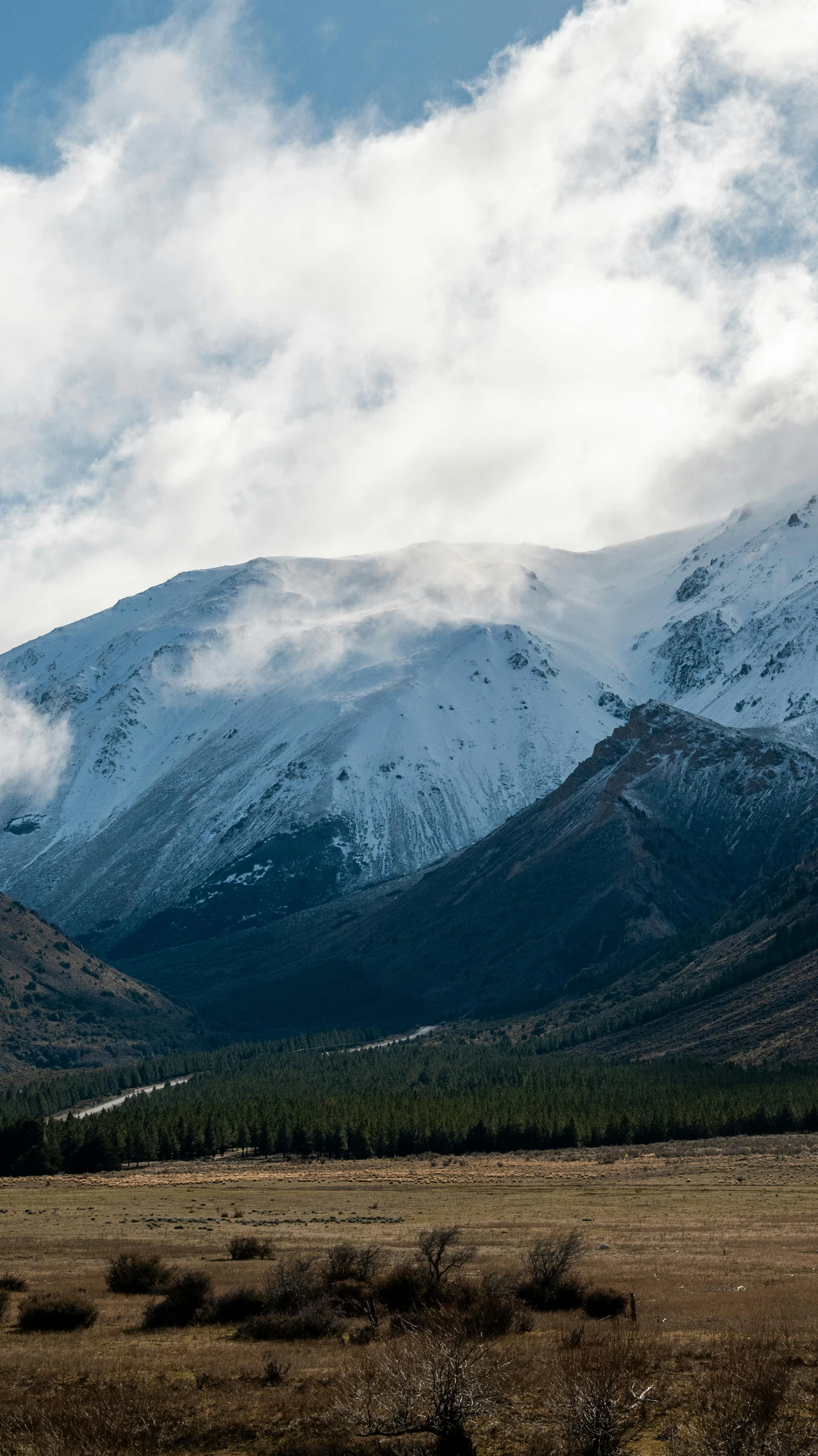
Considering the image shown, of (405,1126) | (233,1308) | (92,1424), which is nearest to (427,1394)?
(92,1424)

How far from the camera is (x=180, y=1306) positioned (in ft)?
141

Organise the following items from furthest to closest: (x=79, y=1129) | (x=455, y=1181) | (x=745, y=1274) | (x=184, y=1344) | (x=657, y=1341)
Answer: (x=79, y=1129), (x=455, y=1181), (x=745, y=1274), (x=184, y=1344), (x=657, y=1341)

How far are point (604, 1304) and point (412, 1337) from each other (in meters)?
8.77

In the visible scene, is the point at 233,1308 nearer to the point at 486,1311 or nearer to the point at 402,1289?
the point at 402,1289

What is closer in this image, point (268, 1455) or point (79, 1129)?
point (268, 1455)

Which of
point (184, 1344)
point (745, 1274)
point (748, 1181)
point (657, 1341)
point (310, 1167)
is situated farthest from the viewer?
point (310, 1167)

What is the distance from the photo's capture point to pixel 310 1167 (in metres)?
136

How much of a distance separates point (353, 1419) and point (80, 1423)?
602 centimetres

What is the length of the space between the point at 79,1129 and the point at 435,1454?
127 metres

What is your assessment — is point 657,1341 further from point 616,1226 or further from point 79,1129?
point 79,1129

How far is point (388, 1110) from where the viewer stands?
163000 millimetres

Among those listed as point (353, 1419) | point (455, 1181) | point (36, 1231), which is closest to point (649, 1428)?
point (353, 1419)

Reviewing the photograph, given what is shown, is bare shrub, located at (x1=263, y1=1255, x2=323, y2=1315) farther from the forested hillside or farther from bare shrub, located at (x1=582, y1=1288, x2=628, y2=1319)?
the forested hillside

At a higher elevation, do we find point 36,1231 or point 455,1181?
point 36,1231
